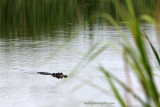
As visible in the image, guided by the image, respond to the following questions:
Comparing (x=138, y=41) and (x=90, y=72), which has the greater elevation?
(x=138, y=41)

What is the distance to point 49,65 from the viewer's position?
25578 mm

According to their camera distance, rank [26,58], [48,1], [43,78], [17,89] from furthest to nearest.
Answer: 1. [48,1]
2. [26,58]
3. [43,78]
4. [17,89]

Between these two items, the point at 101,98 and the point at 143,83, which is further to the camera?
the point at 101,98

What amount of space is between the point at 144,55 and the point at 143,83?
14cm

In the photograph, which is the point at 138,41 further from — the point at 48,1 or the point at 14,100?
the point at 48,1

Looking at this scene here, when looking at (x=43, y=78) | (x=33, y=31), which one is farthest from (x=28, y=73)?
Answer: (x=33, y=31)

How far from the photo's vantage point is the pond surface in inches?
687

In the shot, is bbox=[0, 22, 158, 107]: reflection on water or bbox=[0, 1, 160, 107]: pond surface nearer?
bbox=[0, 1, 160, 107]: pond surface

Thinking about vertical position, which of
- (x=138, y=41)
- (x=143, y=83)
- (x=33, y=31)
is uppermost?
(x=138, y=41)

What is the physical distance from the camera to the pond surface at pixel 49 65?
1744cm

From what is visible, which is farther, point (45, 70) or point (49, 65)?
point (49, 65)

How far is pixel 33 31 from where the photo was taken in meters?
42.6

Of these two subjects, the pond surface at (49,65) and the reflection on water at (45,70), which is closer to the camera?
the pond surface at (49,65)

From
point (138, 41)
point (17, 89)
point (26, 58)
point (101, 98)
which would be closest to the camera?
point (138, 41)
